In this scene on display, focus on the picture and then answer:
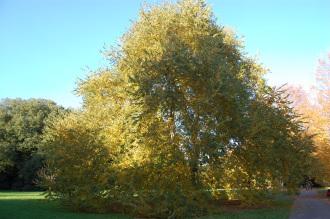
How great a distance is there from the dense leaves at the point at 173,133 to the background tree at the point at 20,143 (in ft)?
105

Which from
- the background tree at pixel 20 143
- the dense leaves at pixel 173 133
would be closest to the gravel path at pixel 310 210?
the dense leaves at pixel 173 133

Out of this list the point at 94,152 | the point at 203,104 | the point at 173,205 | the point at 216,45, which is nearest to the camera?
the point at 173,205

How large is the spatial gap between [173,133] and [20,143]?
40.9m

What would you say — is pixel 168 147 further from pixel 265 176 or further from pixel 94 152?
pixel 265 176

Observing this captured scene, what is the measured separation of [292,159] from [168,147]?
28.8 feet

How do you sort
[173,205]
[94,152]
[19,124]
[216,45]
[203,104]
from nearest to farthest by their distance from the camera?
[173,205] < [203,104] < [94,152] < [216,45] < [19,124]

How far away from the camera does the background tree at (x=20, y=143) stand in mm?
54594

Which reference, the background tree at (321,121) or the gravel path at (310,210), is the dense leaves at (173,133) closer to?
the gravel path at (310,210)

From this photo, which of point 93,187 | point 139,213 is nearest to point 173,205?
point 139,213

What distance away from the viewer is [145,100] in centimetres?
1931

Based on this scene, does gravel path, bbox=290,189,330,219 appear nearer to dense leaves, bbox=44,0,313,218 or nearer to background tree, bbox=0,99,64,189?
dense leaves, bbox=44,0,313,218

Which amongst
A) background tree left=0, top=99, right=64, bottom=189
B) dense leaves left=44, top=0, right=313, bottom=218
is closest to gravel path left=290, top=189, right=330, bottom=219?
dense leaves left=44, top=0, right=313, bottom=218

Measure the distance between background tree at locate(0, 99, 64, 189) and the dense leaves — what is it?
105 feet

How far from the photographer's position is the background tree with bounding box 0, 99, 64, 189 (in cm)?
5459
